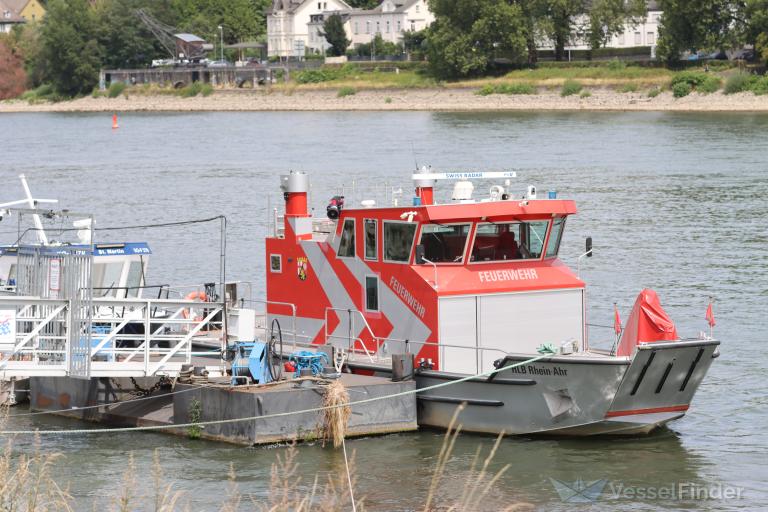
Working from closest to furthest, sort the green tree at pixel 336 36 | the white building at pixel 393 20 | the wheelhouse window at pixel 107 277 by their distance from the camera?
1. the wheelhouse window at pixel 107 277
2. the green tree at pixel 336 36
3. the white building at pixel 393 20

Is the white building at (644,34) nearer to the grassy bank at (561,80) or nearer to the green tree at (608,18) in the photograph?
the green tree at (608,18)

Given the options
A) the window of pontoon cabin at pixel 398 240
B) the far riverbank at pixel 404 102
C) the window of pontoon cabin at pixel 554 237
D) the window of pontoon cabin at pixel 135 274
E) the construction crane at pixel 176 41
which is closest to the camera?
the window of pontoon cabin at pixel 398 240

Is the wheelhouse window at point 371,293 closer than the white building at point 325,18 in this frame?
Yes

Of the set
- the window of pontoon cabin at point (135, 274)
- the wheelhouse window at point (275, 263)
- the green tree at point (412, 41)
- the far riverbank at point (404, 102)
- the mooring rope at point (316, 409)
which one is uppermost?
the green tree at point (412, 41)

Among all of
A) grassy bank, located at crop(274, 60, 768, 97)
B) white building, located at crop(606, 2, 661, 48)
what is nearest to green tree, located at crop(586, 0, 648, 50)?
grassy bank, located at crop(274, 60, 768, 97)

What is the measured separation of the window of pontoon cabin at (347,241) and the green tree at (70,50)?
129307mm

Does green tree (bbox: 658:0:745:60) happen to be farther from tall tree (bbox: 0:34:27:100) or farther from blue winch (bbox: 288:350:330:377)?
blue winch (bbox: 288:350:330:377)

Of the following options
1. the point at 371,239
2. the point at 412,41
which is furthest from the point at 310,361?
the point at 412,41

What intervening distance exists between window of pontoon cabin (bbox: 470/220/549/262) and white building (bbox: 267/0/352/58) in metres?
152

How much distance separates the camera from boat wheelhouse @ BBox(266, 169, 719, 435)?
1939 centimetres

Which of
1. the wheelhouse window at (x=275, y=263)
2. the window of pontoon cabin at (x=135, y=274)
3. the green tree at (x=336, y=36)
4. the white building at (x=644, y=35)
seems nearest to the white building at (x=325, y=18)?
the green tree at (x=336, y=36)

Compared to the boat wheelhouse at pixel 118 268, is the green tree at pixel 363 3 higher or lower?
higher

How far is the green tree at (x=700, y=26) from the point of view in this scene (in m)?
110

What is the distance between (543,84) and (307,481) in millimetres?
94362
